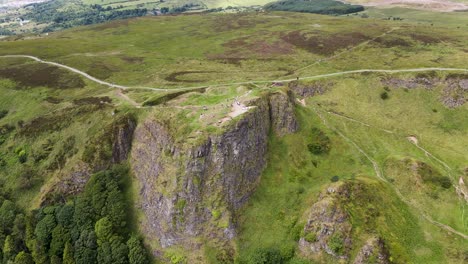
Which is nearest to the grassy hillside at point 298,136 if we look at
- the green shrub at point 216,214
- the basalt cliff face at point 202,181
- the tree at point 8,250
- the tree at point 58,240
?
the tree at point 8,250

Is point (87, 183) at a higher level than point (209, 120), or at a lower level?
lower

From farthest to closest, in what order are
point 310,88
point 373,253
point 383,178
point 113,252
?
point 310,88 < point 383,178 < point 113,252 < point 373,253

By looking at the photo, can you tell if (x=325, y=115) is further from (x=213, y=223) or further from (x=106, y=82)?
(x=106, y=82)

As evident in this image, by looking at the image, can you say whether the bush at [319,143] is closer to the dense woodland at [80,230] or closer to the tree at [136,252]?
the tree at [136,252]

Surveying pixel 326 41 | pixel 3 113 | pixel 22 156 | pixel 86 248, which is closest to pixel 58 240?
pixel 86 248

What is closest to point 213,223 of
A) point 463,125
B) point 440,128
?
point 440,128

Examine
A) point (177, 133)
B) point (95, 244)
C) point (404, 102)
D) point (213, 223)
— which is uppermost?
point (177, 133)

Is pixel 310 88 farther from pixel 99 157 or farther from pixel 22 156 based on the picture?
pixel 22 156
